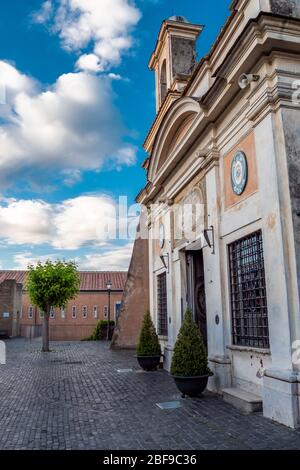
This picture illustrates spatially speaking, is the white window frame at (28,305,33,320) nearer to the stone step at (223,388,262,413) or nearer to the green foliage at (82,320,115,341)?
the green foliage at (82,320,115,341)

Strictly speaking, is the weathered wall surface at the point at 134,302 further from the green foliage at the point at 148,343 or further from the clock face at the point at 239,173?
the clock face at the point at 239,173

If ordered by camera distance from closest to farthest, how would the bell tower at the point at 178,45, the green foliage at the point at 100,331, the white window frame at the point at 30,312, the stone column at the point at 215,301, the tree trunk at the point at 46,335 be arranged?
1. the stone column at the point at 215,301
2. the bell tower at the point at 178,45
3. the tree trunk at the point at 46,335
4. the green foliage at the point at 100,331
5. the white window frame at the point at 30,312

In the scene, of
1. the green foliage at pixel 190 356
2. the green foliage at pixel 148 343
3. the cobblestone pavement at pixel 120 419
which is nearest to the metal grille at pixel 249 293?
the green foliage at pixel 190 356

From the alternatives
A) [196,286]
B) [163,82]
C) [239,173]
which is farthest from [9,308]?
[239,173]

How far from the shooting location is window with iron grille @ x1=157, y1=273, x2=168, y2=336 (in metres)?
13.1

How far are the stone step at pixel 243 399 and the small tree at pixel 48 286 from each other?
13.2m

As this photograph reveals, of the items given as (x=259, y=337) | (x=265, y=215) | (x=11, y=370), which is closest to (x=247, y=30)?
(x=265, y=215)

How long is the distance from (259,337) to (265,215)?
7.07ft

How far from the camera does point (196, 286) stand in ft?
36.2

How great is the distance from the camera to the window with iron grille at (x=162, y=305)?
43.0 feet

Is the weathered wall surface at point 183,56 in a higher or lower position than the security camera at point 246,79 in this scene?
higher

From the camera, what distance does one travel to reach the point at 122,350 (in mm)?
17625

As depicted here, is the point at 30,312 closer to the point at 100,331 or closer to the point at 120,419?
the point at 100,331

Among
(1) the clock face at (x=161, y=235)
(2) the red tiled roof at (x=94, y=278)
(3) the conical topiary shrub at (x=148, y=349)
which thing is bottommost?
(3) the conical topiary shrub at (x=148, y=349)
